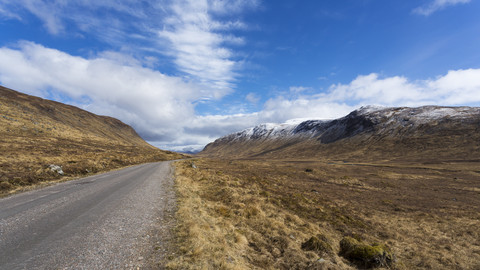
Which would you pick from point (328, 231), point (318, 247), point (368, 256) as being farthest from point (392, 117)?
point (318, 247)

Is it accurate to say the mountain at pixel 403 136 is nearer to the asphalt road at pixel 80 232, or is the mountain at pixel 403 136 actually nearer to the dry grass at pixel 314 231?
the dry grass at pixel 314 231

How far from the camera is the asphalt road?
6.10 m

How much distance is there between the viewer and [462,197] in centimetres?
2798

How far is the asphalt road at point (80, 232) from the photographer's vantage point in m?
6.10

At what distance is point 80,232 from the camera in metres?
8.34

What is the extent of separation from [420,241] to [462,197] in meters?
23.4

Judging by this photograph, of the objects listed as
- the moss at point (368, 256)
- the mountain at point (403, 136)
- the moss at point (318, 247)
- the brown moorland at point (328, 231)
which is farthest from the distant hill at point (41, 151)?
the mountain at point (403, 136)

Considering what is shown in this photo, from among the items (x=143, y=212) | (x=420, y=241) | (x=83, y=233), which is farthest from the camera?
(x=420, y=241)

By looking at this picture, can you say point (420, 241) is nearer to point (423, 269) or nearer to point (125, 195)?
point (423, 269)

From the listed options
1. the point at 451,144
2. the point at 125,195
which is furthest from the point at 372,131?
the point at 125,195

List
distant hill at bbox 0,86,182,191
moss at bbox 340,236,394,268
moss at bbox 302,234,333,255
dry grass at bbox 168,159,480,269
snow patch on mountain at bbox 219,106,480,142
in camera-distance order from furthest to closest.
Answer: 1. snow patch on mountain at bbox 219,106,480,142
2. distant hill at bbox 0,86,182,191
3. moss at bbox 302,234,333,255
4. moss at bbox 340,236,394,268
5. dry grass at bbox 168,159,480,269

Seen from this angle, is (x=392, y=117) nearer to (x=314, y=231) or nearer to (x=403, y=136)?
(x=403, y=136)

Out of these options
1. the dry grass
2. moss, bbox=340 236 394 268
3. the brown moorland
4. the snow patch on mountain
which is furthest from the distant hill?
the snow patch on mountain

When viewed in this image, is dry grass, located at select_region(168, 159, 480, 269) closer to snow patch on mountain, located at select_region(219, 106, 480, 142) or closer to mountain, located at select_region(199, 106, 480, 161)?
mountain, located at select_region(199, 106, 480, 161)
